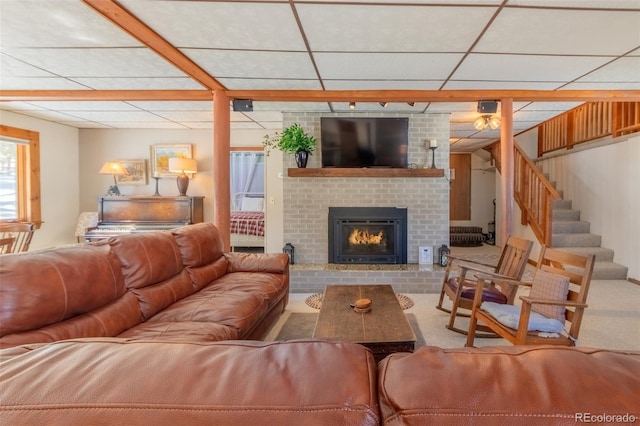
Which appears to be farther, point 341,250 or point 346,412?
point 341,250

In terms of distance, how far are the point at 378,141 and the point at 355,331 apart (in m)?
3.13

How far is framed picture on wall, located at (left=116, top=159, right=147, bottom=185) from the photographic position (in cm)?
574

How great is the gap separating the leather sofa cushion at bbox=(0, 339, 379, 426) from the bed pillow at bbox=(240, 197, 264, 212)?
6896mm

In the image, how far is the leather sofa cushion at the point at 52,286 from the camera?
141cm

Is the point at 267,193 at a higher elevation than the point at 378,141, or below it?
below

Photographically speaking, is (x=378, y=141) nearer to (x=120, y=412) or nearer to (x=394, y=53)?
(x=394, y=53)

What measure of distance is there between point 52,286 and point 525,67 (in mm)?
3893

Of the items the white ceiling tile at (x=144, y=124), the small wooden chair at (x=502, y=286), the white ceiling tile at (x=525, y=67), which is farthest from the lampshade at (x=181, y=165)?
the small wooden chair at (x=502, y=286)

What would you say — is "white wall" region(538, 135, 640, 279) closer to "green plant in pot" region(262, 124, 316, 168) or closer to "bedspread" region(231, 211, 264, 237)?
"green plant in pot" region(262, 124, 316, 168)

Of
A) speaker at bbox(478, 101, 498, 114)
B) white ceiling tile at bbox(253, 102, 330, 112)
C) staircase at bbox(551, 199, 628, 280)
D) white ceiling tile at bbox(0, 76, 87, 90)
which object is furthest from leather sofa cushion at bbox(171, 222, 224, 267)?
staircase at bbox(551, 199, 628, 280)

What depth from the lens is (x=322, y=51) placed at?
8.93ft

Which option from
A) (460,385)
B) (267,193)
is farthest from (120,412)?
(267,193)

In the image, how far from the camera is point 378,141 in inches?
177

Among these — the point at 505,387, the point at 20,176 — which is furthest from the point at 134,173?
the point at 505,387
